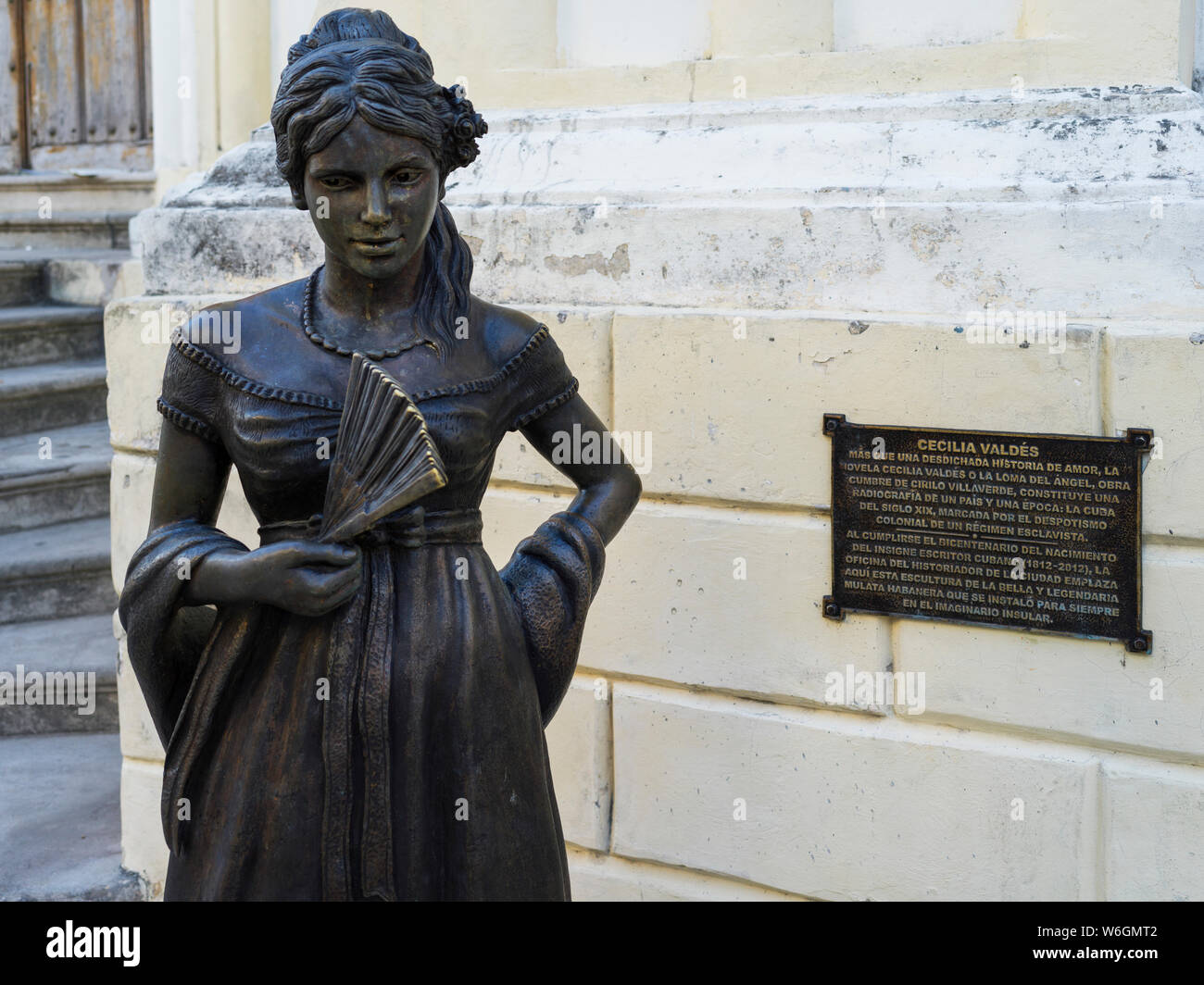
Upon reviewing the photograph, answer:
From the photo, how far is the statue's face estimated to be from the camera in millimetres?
2289

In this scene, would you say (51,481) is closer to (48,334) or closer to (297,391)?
(48,334)

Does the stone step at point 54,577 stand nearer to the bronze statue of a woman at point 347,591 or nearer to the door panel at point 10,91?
the bronze statue of a woman at point 347,591

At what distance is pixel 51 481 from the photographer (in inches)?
231

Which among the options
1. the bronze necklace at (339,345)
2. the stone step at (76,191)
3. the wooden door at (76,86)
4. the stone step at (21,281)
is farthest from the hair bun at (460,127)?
the wooden door at (76,86)

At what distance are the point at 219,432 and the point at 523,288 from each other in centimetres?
156

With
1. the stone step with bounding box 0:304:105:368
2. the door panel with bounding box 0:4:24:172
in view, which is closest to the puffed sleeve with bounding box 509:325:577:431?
the stone step with bounding box 0:304:105:368

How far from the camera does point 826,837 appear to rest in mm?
3652

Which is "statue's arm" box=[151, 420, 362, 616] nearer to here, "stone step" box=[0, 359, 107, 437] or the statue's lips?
the statue's lips

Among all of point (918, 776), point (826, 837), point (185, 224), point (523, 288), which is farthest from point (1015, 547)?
point (185, 224)

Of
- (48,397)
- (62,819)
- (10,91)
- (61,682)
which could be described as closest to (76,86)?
(10,91)

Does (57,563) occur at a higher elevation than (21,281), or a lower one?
lower

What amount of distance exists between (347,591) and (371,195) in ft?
2.17

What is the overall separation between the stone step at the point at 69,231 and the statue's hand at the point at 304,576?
6036mm

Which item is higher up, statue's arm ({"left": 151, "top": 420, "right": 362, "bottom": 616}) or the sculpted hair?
the sculpted hair
